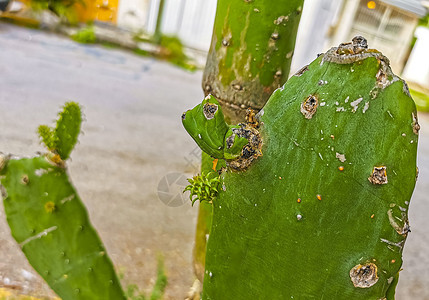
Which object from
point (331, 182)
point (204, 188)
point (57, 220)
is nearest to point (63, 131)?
point (57, 220)

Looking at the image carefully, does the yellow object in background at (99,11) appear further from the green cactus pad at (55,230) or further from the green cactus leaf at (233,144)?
the green cactus leaf at (233,144)

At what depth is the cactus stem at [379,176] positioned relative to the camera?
371 millimetres

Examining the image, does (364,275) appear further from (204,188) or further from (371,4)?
(371,4)

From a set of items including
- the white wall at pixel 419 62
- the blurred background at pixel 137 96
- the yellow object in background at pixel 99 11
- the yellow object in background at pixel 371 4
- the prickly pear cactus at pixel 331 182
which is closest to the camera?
the prickly pear cactus at pixel 331 182

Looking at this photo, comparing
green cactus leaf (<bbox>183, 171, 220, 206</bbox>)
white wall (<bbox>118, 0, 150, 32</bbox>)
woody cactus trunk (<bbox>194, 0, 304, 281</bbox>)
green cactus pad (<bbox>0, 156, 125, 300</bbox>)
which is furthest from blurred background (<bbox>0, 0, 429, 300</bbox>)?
green cactus leaf (<bbox>183, 171, 220, 206</bbox>)

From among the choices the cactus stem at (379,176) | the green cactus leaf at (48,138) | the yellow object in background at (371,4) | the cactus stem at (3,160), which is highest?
the yellow object in background at (371,4)

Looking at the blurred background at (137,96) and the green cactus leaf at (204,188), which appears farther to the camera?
the blurred background at (137,96)

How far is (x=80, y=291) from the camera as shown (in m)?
0.69

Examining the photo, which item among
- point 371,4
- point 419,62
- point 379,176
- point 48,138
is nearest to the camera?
point 379,176

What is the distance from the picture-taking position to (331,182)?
0.39m

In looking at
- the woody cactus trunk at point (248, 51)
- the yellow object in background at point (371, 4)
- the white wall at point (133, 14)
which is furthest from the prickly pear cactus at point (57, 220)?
the yellow object in background at point (371, 4)

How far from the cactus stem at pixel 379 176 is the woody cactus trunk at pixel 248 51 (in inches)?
13.8

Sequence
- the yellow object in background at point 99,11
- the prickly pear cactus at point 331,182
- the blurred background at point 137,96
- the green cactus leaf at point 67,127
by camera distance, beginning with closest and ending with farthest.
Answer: the prickly pear cactus at point 331,182 → the green cactus leaf at point 67,127 → the blurred background at point 137,96 → the yellow object in background at point 99,11

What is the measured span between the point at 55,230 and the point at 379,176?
20.5 inches
